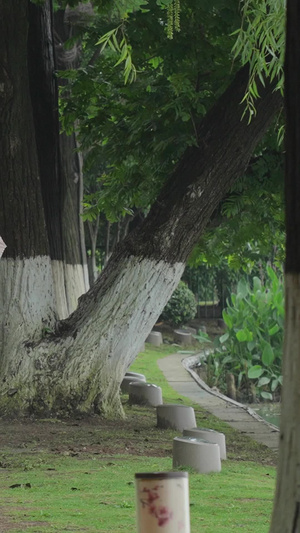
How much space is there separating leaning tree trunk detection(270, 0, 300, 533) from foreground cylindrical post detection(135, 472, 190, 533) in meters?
0.38

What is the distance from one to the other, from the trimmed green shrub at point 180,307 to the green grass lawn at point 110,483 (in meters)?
21.7

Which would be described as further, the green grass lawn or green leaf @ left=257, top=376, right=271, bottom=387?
green leaf @ left=257, top=376, right=271, bottom=387

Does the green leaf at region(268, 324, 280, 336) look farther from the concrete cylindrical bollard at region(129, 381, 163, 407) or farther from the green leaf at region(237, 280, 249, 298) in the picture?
the concrete cylindrical bollard at region(129, 381, 163, 407)

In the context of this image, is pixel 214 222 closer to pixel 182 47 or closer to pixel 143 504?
pixel 182 47

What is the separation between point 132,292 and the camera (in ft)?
39.7

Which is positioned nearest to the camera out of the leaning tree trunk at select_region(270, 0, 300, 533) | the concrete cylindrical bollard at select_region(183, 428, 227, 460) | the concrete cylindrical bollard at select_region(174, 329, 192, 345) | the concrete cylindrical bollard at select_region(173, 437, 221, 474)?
the leaning tree trunk at select_region(270, 0, 300, 533)

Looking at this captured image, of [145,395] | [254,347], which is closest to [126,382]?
[145,395]

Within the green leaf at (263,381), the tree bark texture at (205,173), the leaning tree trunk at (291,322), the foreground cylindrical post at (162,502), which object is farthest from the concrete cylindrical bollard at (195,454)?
the green leaf at (263,381)

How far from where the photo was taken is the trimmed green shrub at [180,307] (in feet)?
111

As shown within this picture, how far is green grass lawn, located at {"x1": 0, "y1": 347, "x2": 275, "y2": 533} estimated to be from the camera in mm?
6445

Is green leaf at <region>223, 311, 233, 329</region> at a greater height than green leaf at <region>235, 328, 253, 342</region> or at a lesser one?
greater

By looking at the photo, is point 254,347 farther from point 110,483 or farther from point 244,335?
point 110,483

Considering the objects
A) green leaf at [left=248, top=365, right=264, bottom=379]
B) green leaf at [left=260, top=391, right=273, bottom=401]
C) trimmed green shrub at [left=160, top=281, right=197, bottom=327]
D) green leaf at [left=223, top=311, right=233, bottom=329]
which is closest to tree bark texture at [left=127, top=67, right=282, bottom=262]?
green leaf at [left=248, top=365, right=264, bottom=379]

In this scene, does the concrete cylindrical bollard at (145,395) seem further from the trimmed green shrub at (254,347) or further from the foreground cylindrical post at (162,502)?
the foreground cylindrical post at (162,502)
